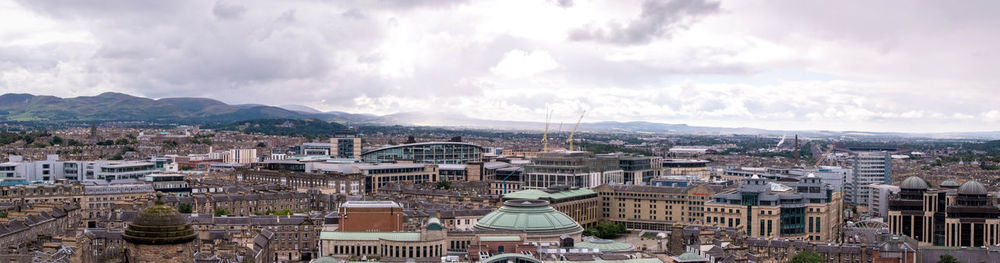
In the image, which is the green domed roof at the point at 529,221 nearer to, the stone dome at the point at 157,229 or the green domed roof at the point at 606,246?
the green domed roof at the point at 606,246

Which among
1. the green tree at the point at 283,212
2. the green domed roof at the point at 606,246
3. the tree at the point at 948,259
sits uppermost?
the green domed roof at the point at 606,246

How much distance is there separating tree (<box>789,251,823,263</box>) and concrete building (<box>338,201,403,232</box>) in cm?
3326

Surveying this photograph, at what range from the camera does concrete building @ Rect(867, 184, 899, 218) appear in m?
145

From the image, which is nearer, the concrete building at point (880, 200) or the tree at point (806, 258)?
the tree at point (806, 258)

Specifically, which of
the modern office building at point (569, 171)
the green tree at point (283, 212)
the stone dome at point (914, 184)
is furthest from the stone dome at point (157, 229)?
the modern office building at point (569, 171)

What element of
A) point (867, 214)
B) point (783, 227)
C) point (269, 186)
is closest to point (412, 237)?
point (783, 227)

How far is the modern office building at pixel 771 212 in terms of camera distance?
114750mm

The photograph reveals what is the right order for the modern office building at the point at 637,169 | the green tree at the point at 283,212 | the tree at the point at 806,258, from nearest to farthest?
the tree at the point at 806,258 → the green tree at the point at 283,212 → the modern office building at the point at 637,169

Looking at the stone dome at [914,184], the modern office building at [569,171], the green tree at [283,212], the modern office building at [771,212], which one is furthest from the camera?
the modern office building at [569,171]

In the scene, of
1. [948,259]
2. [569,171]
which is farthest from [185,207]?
[948,259]

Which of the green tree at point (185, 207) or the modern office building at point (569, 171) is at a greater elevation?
the modern office building at point (569, 171)

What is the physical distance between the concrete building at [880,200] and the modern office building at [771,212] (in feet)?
85.6

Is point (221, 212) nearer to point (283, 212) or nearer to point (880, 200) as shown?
point (283, 212)

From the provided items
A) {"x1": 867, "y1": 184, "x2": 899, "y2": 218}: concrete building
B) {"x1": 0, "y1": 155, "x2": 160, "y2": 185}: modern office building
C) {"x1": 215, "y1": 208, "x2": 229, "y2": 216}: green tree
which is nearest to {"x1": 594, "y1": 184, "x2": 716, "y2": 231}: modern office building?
{"x1": 867, "y1": 184, "x2": 899, "y2": 218}: concrete building
